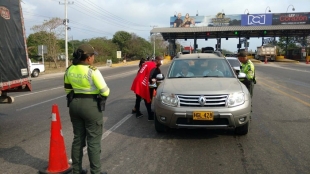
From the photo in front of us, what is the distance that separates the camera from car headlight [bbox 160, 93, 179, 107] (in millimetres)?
5312

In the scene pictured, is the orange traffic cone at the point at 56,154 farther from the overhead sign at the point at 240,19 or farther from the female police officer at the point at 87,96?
the overhead sign at the point at 240,19

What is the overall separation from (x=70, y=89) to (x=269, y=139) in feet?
12.5

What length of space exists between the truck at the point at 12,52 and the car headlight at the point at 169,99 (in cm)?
327

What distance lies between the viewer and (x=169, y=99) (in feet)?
17.7

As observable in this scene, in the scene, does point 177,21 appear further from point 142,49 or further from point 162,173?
point 162,173

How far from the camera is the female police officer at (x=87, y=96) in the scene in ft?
12.2

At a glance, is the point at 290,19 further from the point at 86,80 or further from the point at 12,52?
the point at 86,80

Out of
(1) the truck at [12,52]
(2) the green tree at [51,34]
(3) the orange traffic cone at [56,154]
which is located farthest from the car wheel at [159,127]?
(2) the green tree at [51,34]

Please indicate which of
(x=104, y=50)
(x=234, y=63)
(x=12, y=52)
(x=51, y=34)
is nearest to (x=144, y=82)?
(x=12, y=52)

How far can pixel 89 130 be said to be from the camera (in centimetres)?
379

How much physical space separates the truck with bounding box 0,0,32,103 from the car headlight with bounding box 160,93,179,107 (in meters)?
3.27

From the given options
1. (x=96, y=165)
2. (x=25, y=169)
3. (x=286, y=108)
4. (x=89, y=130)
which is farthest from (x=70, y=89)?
(x=286, y=108)

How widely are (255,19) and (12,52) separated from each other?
173ft

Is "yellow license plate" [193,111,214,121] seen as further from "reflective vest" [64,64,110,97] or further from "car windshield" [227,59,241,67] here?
"car windshield" [227,59,241,67]
